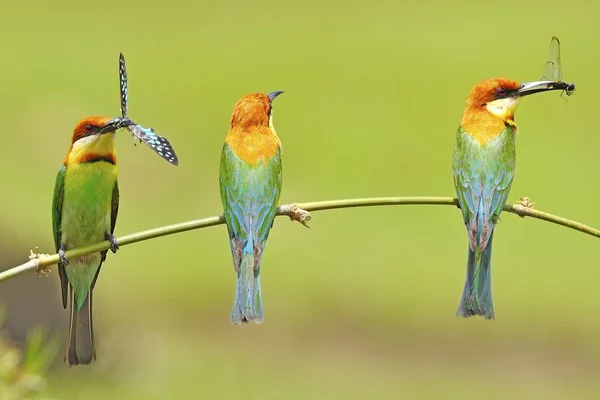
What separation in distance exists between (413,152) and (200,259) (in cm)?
297

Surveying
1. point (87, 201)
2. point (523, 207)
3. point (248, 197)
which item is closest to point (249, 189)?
point (248, 197)

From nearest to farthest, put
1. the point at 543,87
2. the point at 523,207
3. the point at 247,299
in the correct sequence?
1. the point at 523,207
2. the point at 247,299
3. the point at 543,87

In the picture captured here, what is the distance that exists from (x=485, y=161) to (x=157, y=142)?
0.91 meters

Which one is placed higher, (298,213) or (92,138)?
(92,138)

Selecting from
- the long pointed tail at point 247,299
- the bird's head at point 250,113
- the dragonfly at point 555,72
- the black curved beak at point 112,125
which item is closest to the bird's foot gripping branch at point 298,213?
the long pointed tail at point 247,299

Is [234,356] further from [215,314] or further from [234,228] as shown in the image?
[234,228]

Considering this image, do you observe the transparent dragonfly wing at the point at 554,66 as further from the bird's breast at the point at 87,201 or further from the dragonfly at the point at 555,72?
the bird's breast at the point at 87,201

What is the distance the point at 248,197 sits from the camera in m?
2.64

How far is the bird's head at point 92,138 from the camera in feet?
9.04

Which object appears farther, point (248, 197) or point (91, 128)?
point (91, 128)

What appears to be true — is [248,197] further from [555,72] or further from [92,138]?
[555,72]

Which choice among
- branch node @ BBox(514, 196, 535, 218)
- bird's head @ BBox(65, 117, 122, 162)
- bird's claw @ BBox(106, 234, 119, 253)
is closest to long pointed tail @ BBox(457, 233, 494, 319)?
branch node @ BBox(514, 196, 535, 218)

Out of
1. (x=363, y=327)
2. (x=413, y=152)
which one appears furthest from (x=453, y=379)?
(x=413, y=152)

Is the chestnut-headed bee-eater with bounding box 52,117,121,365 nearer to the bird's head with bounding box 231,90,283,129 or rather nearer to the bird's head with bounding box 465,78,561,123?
the bird's head with bounding box 231,90,283,129
